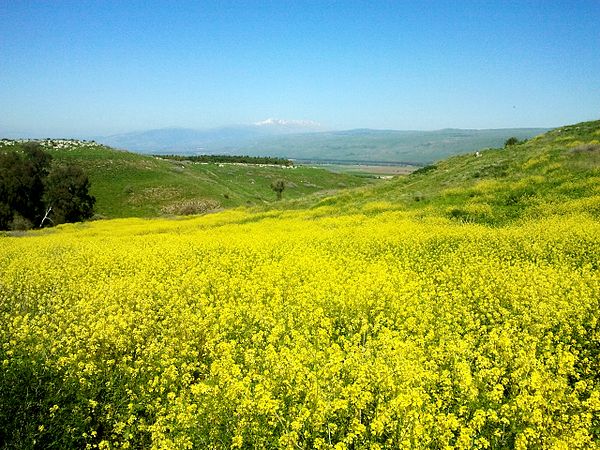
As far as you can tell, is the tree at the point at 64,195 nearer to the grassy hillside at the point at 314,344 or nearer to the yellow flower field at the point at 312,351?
the grassy hillside at the point at 314,344

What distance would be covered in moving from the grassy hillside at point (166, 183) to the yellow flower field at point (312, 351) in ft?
199

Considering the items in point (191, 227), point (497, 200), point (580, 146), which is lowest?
point (191, 227)

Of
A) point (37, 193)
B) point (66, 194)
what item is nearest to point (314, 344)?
point (66, 194)

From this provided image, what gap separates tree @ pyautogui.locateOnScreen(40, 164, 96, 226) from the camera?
200ft

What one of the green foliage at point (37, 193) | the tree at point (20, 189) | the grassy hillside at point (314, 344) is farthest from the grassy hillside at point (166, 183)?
the grassy hillside at point (314, 344)

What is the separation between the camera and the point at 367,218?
100ft

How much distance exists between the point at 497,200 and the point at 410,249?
12.6m

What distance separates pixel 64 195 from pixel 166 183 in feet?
87.7

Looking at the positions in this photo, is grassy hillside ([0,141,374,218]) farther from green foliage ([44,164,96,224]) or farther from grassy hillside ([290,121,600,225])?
grassy hillside ([290,121,600,225])

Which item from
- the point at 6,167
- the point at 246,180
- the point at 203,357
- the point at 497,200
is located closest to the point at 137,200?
the point at 6,167

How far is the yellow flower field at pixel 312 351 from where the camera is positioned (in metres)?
6.59

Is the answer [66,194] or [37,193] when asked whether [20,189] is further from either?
[66,194]

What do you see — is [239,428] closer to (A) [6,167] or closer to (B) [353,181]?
(A) [6,167]

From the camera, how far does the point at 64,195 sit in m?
60.9
